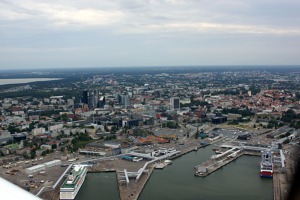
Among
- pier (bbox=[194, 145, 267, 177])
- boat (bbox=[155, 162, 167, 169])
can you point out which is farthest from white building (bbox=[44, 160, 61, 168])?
pier (bbox=[194, 145, 267, 177])

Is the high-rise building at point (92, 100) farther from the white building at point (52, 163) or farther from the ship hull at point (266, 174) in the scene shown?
the ship hull at point (266, 174)

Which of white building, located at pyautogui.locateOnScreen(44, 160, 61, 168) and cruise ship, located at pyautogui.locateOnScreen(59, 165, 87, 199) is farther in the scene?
white building, located at pyautogui.locateOnScreen(44, 160, 61, 168)

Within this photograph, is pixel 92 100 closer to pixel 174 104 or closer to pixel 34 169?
pixel 174 104

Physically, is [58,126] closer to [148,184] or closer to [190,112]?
[190,112]

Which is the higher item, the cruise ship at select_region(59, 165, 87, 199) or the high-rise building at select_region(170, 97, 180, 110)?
the high-rise building at select_region(170, 97, 180, 110)

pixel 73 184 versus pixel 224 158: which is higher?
pixel 73 184

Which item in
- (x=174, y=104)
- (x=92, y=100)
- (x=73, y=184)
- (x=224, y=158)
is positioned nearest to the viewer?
(x=73, y=184)

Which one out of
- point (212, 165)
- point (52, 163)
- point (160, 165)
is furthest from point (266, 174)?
point (52, 163)

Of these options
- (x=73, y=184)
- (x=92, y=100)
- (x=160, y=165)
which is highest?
(x=92, y=100)

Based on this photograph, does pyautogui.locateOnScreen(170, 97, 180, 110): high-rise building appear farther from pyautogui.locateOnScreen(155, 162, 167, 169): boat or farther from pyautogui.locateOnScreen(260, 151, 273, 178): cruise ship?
pyautogui.locateOnScreen(260, 151, 273, 178): cruise ship

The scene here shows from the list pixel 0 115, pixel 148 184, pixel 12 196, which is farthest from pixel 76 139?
pixel 12 196
